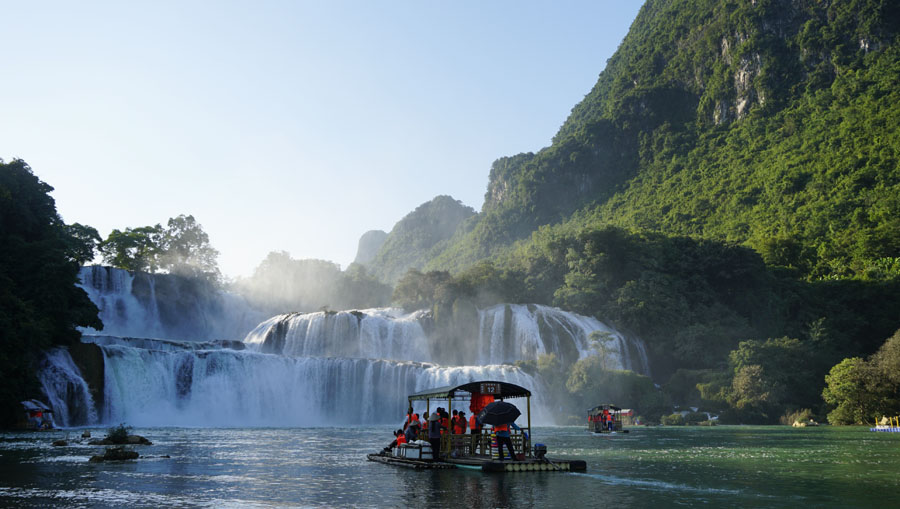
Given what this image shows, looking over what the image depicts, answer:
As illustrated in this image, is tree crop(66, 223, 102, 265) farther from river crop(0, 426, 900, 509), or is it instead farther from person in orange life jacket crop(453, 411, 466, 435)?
person in orange life jacket crop(453, 411, 466, 435)

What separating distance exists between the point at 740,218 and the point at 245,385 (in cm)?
5541

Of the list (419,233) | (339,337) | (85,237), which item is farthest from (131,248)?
(419,233)

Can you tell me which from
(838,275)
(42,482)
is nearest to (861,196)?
(838,275)

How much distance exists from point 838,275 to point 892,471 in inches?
2064

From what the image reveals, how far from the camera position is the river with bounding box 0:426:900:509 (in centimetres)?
1104

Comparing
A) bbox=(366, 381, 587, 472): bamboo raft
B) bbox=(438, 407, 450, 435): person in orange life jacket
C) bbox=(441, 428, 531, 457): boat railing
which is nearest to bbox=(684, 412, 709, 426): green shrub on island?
bbox=(366, 381, 587, 472): bamboo raft

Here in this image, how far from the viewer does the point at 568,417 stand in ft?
159

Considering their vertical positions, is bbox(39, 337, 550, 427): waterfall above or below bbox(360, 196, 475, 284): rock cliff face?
below

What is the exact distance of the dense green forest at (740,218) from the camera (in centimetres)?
5366

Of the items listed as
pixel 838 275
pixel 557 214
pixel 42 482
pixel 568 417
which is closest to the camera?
pixel 42 482

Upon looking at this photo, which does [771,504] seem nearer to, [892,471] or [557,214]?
[892,471]

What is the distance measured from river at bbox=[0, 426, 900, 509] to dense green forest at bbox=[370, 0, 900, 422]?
1105 inches

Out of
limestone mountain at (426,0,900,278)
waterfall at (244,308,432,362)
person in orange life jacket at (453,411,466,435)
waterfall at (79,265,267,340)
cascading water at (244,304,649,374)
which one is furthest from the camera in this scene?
limestone mountain at (426,0,900,278)

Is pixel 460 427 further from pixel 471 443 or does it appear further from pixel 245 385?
pixel 245 385
